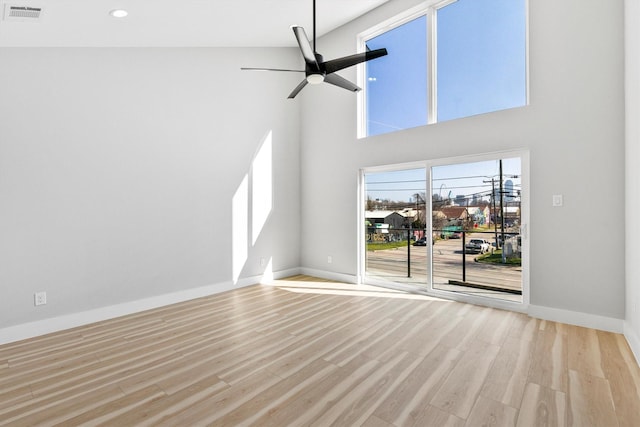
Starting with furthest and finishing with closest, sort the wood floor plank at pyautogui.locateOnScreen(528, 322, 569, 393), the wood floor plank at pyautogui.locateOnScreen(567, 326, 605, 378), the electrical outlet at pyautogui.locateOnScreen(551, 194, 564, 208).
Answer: the electrical outlet at pyautogui.locateOnScreen(551, 194, 564, 208) → the wood floor plank at pyautogui.locateOnScreen(567, 326, 605, 378) → the wood floor plank at pyautogui.locateOnScreen(528, 322, 569, 393)

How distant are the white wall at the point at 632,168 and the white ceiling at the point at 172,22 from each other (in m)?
3.09

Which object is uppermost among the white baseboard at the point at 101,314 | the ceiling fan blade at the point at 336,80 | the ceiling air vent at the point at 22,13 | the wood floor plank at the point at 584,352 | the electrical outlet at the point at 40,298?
the ceiling air vent at the point at 22,13

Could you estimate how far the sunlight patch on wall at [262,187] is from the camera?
517 centimetres

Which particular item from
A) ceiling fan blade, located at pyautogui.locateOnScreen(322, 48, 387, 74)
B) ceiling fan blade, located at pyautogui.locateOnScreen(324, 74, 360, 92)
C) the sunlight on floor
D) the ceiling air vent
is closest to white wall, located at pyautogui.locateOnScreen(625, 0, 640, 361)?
the sunlight on floor

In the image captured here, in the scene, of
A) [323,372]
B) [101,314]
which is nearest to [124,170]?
[101,314]

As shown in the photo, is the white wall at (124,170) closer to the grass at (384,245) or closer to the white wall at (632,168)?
the grass at (384,245)

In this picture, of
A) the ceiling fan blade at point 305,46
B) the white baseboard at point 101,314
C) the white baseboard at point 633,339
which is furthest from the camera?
the white baseboard at point 101,314

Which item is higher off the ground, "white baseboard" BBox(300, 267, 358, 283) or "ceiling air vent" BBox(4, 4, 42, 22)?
"ceiling air vent" BBox(4, 4, 42, 22)

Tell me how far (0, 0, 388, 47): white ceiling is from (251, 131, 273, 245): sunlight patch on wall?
1.59 m

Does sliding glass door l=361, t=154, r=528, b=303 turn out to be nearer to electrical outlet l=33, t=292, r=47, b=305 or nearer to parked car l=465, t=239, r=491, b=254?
parked car l=465, t=239, r=491, b=254

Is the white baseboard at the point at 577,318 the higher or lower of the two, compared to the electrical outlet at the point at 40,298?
lower

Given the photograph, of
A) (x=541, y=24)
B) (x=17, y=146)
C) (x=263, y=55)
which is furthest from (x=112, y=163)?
(x=541, y=24)

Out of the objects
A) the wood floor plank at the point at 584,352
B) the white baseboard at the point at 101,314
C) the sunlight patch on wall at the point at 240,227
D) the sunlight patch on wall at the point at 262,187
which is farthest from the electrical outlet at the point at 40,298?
the wood floor plank at the point at 584,352

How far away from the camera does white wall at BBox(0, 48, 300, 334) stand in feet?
10.2
